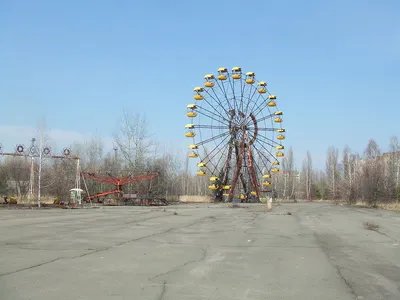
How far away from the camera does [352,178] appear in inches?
2662

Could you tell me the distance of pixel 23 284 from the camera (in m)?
7.00

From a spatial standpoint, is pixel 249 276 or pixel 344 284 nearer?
pixel 344 284

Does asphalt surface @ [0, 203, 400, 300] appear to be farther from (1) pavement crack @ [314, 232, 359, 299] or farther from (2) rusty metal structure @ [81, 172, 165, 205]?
(2) rusty metal structure @ [81, 172, 165, 205]

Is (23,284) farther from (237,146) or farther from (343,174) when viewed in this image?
(343,174)

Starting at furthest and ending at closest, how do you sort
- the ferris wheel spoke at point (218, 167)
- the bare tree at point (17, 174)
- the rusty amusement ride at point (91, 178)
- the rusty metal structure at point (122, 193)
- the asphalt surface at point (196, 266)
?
the bare tree at point (17, 174) < the ferris wheel spoke at point (218, 167) < the rusty metal structure at point (122, 193) < the rusty amusement ride at point (91, 178) < the asphalt surface at point (196, 266)

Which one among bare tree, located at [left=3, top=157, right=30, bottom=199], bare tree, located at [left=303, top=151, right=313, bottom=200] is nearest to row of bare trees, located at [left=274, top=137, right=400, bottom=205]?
bare tree, located at [left=303, top=151, right=313, bottom=200]

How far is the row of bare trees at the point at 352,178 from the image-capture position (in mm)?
49125

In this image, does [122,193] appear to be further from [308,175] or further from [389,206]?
[308,175]

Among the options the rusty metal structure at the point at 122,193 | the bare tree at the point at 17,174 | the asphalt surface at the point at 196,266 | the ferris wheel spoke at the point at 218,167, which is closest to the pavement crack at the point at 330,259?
the asphalt surface at the point at 196,266

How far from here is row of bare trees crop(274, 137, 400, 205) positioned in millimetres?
49125

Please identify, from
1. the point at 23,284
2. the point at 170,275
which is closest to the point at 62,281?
the point at 23,284

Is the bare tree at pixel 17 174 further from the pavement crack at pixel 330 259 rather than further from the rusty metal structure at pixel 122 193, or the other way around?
the pavement crack at pixel 330 259

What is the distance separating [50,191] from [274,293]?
55.6m

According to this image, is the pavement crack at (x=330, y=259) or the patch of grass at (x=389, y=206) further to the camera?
the patch of grass at (x=389, y=206)
